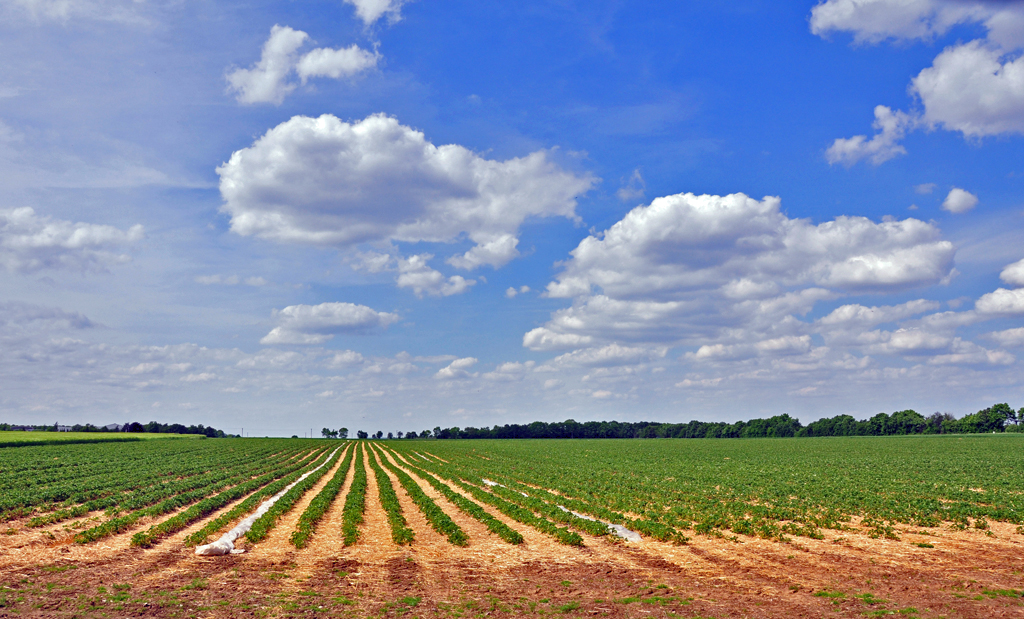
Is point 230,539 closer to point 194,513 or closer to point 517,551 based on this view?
point 194,513

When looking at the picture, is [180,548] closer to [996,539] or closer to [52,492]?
[52,492]

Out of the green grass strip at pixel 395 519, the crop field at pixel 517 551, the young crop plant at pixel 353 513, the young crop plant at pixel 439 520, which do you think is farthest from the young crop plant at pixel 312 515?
the young crop plant at pixel 439 520

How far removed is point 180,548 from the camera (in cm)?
1830

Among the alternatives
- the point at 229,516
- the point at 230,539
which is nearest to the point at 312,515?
the point at 229,516

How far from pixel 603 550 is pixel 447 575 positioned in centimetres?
539

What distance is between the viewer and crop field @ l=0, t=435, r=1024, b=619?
1281cm

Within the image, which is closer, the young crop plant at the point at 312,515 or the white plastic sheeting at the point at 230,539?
the white plastic sheeting at the point at 230,539

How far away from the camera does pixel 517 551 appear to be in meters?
18.1

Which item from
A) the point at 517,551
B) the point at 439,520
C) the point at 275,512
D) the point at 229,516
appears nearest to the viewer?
the point at 517,551

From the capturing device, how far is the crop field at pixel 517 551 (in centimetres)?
1281

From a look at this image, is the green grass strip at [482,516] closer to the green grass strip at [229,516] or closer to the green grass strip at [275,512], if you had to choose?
the green grass strip at [275,512]

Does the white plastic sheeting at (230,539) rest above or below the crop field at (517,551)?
above

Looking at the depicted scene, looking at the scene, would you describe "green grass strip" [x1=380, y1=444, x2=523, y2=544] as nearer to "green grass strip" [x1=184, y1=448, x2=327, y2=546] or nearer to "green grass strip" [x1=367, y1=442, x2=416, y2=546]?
"green grass strip" [x1=367, y1=442, x2=416, y2=546]

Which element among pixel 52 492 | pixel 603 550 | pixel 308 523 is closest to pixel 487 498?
pixel 308 523
